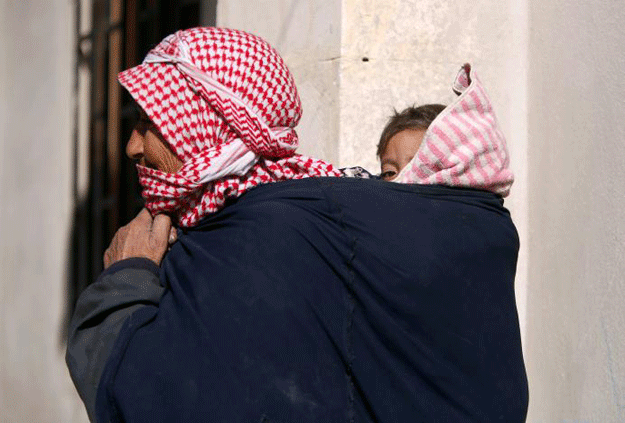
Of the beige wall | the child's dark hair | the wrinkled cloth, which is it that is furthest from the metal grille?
the wrinkled cloth

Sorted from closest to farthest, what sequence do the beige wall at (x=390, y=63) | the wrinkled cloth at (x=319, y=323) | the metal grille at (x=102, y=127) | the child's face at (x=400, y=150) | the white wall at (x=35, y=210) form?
the wrinkled cloth at (x=319, y=323) < the child's face at (x=400, y=150) < the beige wall at (x=390, y=63) < the metal grille at (x=102, y=127) < the white wall at (x=35, y=210)

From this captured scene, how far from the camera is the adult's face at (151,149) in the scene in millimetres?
2480

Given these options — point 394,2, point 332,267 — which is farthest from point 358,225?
point 394,2

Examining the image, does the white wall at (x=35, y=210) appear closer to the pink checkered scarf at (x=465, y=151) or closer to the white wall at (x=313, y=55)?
the white wall at (x=313, y=55)

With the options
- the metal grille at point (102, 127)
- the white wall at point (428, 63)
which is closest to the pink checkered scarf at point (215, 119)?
the white wall at point (428, 63)

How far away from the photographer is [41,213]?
22.9 ft

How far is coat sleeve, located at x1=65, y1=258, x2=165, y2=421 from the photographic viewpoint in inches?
89.3

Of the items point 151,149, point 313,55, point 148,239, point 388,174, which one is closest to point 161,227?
point 148,239

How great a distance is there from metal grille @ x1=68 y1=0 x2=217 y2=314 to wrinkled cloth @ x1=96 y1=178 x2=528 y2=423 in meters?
3.71

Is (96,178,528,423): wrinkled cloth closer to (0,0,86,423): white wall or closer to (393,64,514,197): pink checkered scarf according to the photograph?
(393,64,514,197): pink checkered scarf

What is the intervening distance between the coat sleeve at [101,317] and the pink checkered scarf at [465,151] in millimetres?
608

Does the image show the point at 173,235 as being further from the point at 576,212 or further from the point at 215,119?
the point at 576,212

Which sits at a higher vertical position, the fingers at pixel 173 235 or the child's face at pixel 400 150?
the child's face at pixel 400 150

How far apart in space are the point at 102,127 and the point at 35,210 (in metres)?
0.87
